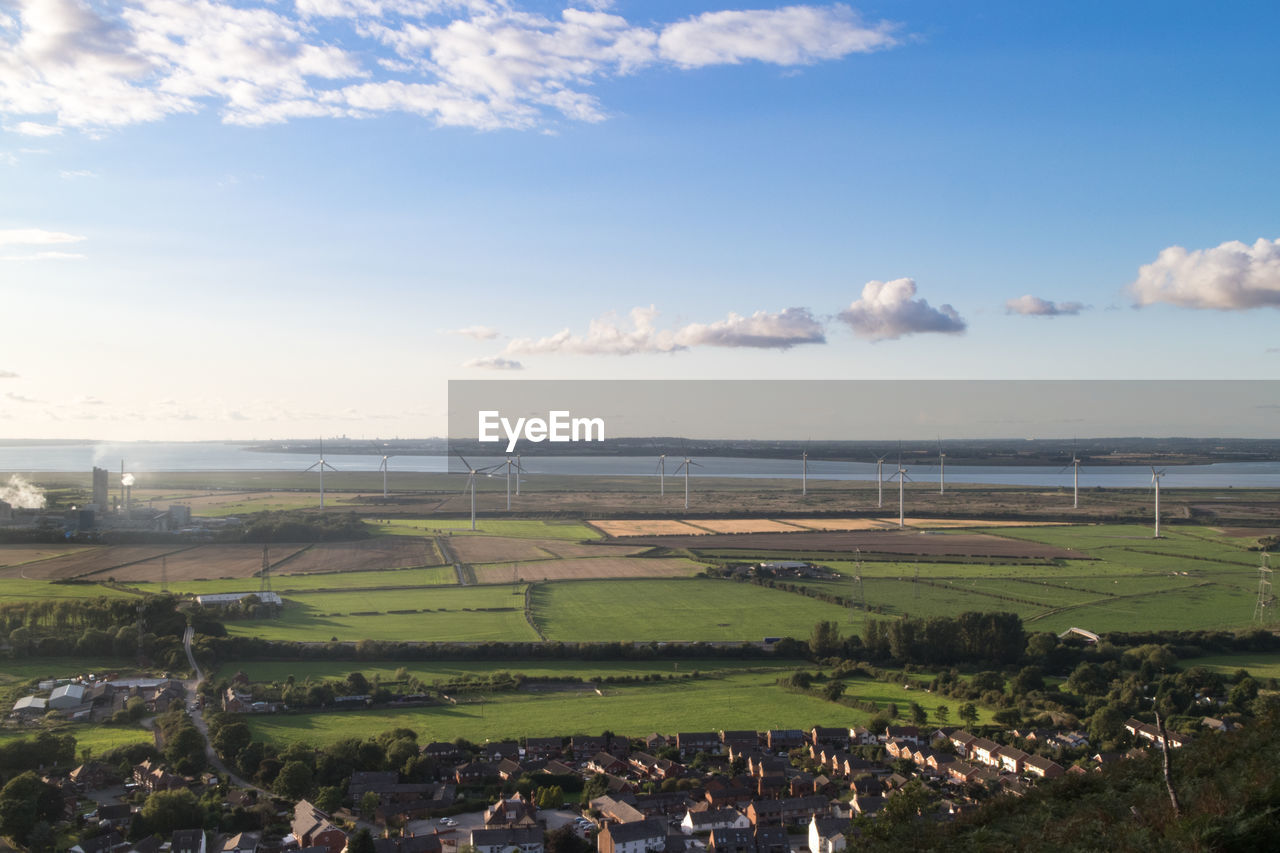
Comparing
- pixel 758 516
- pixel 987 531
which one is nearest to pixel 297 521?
pixel 758 516

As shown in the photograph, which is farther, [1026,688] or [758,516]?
[758,516]

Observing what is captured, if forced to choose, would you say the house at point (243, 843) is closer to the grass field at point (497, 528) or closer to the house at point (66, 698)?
→ the house at point (66, 698)

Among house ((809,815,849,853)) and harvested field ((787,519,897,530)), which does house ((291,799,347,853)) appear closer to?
house ((809,815,849,853))

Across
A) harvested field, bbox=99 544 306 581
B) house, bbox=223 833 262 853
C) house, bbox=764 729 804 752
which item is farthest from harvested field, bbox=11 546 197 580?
house, bbox=764 729 804 752

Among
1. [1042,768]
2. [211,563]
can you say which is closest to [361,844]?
[1042,768]

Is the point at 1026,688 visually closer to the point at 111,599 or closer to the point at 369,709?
the point at 369,709

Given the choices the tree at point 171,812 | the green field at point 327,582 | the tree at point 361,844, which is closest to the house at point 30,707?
the tree at point 171,812
